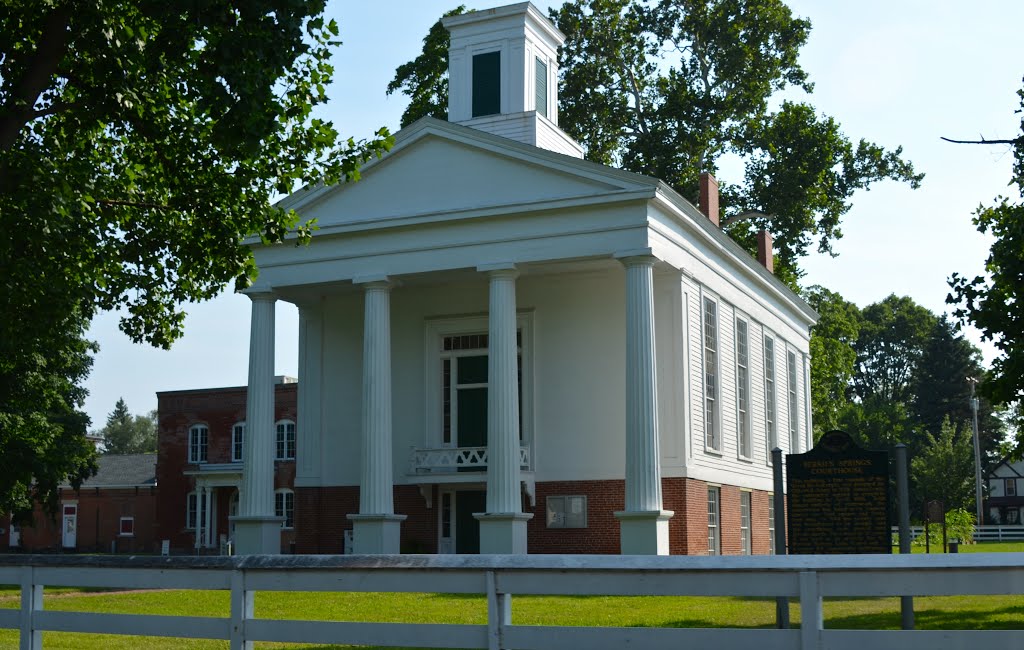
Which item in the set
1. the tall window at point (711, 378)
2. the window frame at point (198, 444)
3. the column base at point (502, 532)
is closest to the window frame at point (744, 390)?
the tall window at point (711, 378)

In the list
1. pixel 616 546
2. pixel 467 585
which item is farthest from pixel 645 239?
pixel 467 585

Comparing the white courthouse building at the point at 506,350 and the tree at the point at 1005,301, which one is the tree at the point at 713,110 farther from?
the tree at the point at 1005,301

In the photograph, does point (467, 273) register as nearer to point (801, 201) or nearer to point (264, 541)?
point (264, 541)

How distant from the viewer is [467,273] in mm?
28828

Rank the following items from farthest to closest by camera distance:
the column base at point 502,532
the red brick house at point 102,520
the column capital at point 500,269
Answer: the red brick house at point 102,520
the column capital at point 500,269
the column base at point 502,532

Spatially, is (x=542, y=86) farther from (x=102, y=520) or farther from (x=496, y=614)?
(x=102, y=520)

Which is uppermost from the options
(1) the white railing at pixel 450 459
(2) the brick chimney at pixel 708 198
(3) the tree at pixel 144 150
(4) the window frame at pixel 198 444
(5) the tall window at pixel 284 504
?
(2) the brick chimney at pixel 708 198

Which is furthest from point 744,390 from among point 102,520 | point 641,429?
point 102,520

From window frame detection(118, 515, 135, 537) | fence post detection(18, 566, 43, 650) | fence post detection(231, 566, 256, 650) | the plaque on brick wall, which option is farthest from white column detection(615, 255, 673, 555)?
window frame detection(118, 515, 135, 537)

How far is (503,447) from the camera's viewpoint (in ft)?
87.2

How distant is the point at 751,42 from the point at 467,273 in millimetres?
24270

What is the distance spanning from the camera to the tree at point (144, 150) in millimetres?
14969

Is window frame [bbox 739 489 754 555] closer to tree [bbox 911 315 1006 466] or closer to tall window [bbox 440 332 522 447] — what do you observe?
tall window [bbox 440 332 522 447]

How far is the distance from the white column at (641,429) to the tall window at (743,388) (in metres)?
7.85
